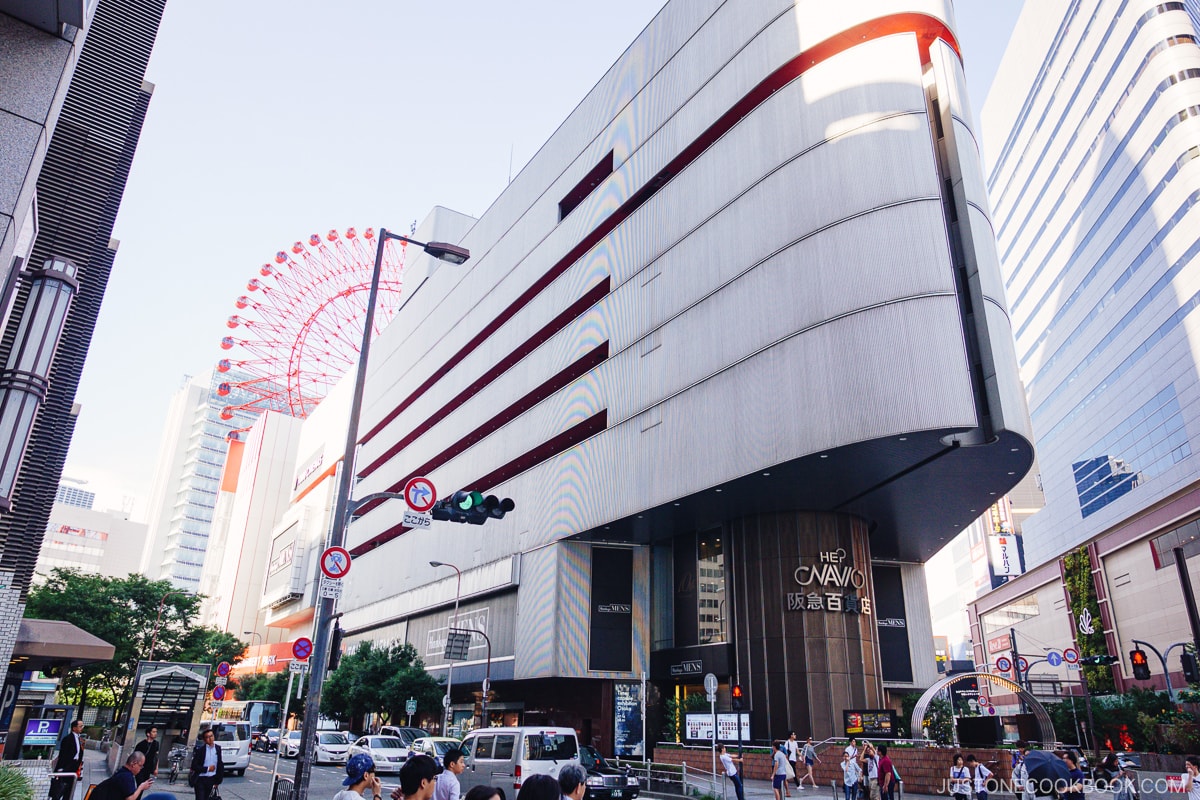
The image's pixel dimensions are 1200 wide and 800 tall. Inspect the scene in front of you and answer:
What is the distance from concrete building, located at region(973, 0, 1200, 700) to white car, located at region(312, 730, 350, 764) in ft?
145

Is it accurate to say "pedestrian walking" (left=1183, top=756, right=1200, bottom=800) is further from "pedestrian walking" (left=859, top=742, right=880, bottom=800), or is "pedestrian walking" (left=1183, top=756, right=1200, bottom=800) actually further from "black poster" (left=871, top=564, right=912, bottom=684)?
"black poster" (left=871, top=564, right=912, bottom=684)

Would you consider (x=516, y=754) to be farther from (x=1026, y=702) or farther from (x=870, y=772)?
(x=1026, y=702)

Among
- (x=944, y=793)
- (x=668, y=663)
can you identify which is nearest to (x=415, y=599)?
(x=668, y=663)

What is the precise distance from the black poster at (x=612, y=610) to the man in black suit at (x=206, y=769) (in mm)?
23269

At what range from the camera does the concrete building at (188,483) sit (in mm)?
160000

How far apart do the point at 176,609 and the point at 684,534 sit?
Answer: 37601mm

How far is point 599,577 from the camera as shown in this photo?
37781 mm

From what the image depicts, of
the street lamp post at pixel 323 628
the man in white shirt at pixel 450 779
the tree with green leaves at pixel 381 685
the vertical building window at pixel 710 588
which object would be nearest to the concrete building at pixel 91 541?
the tree with green leaves at pixel 381 685

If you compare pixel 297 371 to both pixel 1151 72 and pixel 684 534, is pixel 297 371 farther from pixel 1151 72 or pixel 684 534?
pixel 1151 72

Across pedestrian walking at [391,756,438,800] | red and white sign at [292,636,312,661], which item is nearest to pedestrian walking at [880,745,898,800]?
red and white sign at [292,636,312,661]

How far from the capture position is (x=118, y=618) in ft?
155

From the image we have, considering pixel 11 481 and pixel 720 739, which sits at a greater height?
pixel 11 481

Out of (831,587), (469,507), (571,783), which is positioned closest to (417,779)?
(571,783)

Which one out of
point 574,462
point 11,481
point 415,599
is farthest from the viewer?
point 415,599
